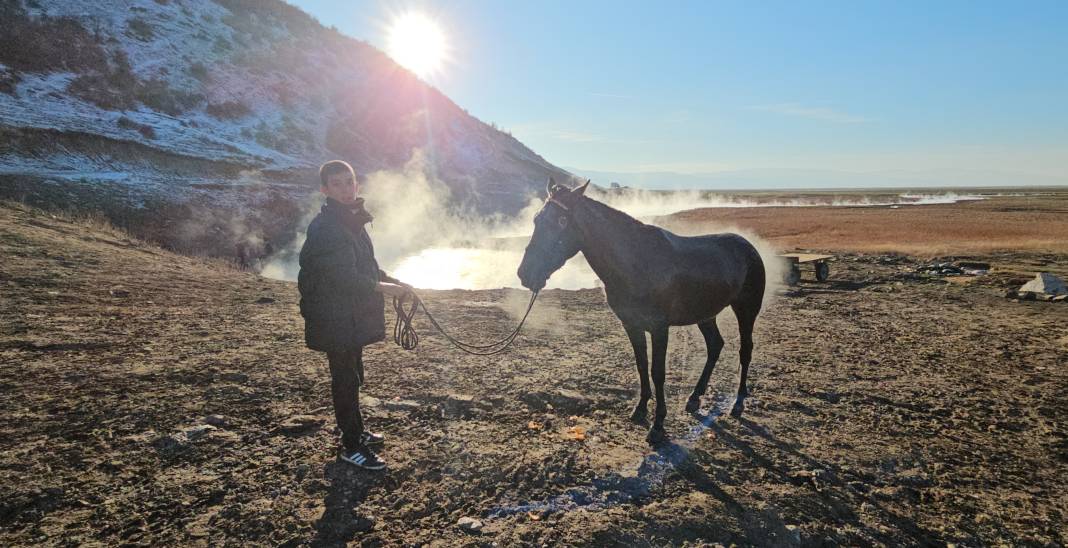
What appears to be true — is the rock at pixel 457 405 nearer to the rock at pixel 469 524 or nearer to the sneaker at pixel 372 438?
the sneaker at pixel 372 438

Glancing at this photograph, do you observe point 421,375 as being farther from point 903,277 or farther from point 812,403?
point 903,277

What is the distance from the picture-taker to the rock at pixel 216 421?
4.57 meters

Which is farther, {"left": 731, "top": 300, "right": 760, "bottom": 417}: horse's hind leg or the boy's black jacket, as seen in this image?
{"left": 731, "top": 300, "right": 760, "bottom": 417}: horse's hind leg

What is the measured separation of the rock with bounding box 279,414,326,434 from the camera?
4.62m

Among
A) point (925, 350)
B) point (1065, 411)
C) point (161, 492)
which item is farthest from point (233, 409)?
point (925, 350)

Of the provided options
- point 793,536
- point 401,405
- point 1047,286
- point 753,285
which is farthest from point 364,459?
point 1047,286

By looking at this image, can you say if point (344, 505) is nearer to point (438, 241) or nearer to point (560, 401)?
point (560, 401)

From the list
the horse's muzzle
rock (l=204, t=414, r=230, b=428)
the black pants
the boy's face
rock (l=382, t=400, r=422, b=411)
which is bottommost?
rock (l=382, t=400, r=422, b=411)

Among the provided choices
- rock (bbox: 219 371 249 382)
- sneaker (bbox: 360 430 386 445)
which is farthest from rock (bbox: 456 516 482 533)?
rock (bbox: 219 371 249 382)

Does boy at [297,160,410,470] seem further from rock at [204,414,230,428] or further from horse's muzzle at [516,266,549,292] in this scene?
rock at [204,414,230,428]

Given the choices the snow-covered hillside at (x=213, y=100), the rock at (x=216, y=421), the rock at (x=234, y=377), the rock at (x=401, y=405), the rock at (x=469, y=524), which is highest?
the snow-covered hillside at (x=213, y=100)

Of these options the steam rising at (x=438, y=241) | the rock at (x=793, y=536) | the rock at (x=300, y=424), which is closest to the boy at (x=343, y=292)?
the rock at (x=300, y=424)

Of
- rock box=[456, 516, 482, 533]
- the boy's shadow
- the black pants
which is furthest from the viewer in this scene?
the black pants

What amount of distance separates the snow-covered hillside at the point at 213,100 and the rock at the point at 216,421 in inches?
671
